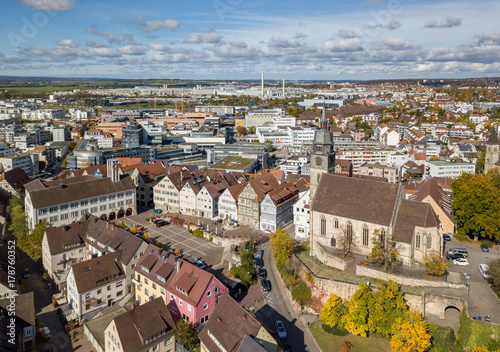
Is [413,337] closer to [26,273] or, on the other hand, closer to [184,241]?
[184,241]

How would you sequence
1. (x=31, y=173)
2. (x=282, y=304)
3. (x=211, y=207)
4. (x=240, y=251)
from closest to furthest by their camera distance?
1. (x=282, y=304)
2. (x=240, y=251)
3. (x=211, y=207)
4. (x=31, y=173)

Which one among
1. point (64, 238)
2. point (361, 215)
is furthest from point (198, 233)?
point (361, 215)

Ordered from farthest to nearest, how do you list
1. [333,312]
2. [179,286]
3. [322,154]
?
[322,154] → [179,286] → [333,312]

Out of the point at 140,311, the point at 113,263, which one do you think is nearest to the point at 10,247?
the point at 113,263

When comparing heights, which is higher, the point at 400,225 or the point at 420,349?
the point at 400,225

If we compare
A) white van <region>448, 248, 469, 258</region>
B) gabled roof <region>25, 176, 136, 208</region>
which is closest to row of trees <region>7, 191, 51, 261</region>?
gabled roof <region>25, 176, 136, 208</region>

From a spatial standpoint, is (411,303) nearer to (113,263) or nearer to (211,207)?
(113,263)

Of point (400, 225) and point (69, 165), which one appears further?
point (69, 165)
